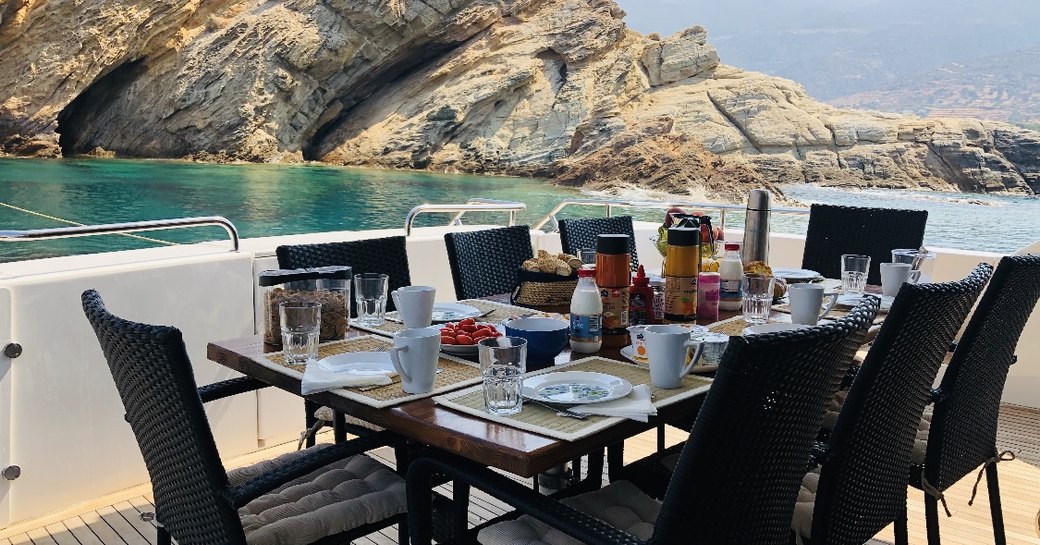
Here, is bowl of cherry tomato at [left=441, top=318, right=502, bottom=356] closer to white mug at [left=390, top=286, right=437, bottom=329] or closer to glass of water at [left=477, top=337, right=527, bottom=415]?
white mug at [left=390, top=286, right=437, bottom=329]

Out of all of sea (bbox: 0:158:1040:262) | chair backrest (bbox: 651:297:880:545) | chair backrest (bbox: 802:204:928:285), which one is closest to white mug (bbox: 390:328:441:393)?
chair backrest (bbox: 651:297:880:545)

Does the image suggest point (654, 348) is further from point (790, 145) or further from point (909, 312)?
point (790, 145)

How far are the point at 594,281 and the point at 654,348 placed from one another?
25cm

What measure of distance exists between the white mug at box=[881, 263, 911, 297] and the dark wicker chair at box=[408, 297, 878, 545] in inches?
38.8

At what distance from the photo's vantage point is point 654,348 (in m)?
1.34

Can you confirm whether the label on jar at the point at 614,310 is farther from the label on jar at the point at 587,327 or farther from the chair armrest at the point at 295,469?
the chair armrest at the point at 295,469

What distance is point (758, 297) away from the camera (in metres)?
1.85

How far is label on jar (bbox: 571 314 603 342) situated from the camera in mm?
1566

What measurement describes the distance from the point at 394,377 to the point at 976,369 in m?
1.13

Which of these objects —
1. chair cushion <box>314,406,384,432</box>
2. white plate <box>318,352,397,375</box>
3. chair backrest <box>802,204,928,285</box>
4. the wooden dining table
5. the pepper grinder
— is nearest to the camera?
the wooden dining table

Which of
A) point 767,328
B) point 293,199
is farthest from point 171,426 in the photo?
point 293,199

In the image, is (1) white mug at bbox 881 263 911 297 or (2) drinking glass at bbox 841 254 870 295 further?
(2) drinking glass at bbox 841 254 870 295

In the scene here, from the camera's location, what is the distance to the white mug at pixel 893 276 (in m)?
2.14

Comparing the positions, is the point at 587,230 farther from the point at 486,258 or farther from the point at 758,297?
the point at 758,297
